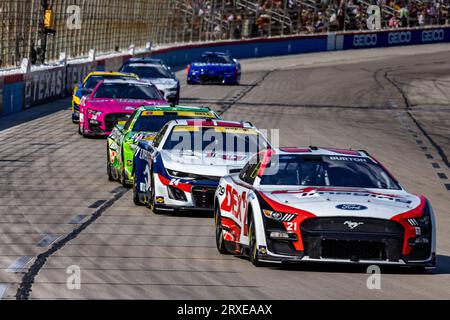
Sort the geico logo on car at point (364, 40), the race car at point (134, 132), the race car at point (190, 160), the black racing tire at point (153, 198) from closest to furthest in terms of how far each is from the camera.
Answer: the race car at point (190, 160) → the black racing tire at point (153, 198) → the race car at point (134, 132) → the geico logo on car at point (364, 40)

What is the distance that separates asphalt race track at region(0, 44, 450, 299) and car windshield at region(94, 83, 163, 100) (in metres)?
1.15

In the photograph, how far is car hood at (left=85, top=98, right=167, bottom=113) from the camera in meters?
26.1

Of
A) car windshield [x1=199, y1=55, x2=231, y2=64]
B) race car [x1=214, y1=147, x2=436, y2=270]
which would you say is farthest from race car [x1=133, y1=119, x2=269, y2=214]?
car windshield [x1=199, y1=55, x2=231, y2=64]

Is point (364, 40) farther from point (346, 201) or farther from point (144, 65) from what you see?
point (346, 201)

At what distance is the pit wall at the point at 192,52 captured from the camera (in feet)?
112

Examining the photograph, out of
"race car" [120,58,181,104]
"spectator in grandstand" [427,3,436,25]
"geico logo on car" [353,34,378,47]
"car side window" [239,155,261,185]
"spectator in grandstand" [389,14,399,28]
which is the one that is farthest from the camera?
"spectator in grandstand" [427,3,436,25]

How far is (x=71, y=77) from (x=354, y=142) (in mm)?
17191

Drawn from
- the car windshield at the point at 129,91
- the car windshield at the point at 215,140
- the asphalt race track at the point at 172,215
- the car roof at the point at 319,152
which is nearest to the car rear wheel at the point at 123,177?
the asphalt race track at the point at 172,215

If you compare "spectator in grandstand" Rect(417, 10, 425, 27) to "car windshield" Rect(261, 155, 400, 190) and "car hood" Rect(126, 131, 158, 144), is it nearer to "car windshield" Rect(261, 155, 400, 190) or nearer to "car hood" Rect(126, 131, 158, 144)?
"car hood" Rect(126, 131, 158, 144)

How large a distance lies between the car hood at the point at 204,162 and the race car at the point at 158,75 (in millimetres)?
18294

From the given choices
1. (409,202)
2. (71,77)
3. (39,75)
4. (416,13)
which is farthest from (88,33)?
(409,202)

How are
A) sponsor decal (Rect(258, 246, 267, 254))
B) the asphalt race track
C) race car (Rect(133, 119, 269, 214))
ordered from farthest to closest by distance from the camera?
race car (Rect(133, 119, 269, 214))
sponsor decal (Rect(258, 246, 267, 254))
the asphalt race track

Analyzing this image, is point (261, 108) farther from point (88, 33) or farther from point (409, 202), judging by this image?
point (409, 202)

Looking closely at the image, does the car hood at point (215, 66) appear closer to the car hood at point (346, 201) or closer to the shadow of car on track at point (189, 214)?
the shadow of car on track at point (189, 214)
